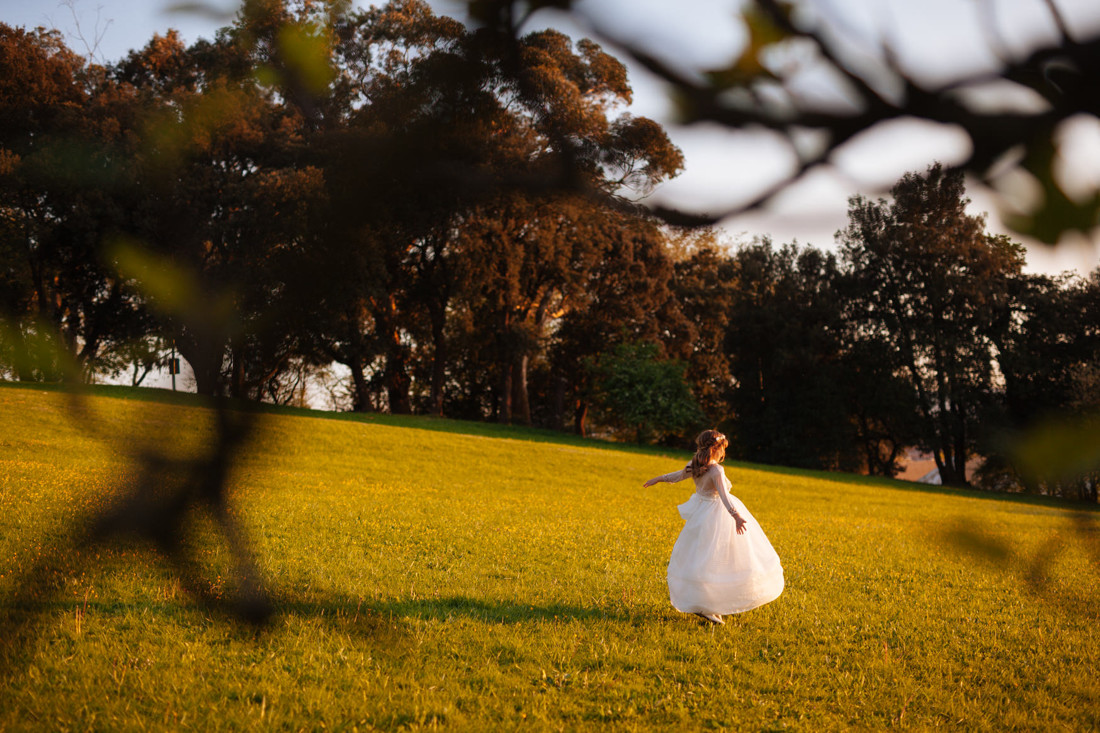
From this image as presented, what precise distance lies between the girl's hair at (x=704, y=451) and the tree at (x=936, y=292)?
5.50 meters

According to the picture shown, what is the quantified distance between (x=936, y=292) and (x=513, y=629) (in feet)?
19.3

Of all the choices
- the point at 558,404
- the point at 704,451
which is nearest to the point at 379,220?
the point at 704,451

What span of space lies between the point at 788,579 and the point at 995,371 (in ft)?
30.1

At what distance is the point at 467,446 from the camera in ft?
76.2

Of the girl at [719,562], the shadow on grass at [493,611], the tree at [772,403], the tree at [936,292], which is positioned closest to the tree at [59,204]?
the tree at [936,292]

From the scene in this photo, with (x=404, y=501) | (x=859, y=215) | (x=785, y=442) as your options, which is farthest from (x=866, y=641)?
(x=785, y=442)

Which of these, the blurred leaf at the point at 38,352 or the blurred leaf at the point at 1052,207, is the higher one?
the blurred leaf at the point at 1052,207

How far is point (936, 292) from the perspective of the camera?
1509 mm

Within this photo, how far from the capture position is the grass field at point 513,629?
934mm

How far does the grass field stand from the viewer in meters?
0.93

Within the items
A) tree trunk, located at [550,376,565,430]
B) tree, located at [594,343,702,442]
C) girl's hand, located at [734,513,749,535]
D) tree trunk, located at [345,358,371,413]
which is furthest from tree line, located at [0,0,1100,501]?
tree trunk, located at [550,376,565,430]

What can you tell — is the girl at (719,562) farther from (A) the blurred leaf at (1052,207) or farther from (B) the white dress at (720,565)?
(A) the blurred leaf at (1052,207)

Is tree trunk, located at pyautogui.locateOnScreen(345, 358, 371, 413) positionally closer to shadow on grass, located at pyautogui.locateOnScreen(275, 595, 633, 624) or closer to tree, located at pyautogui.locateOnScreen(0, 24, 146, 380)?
tree, located at pyautogui.locateOnScreen(0, 24, 146, 380)

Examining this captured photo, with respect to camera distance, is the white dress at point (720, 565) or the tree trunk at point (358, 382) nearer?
the tree trunk at point (358, 382)
